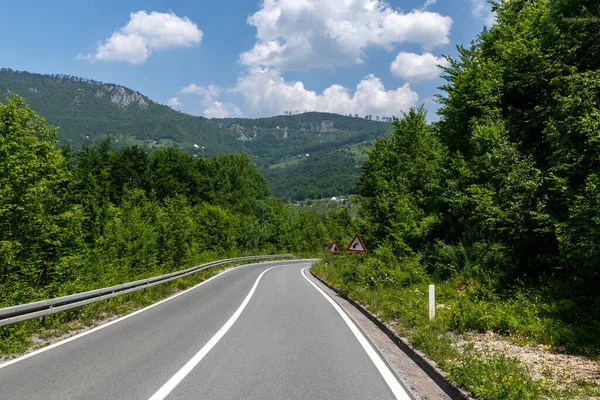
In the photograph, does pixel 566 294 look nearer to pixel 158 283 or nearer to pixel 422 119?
pixel 158 283

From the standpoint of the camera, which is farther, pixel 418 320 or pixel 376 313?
pixel 376 313

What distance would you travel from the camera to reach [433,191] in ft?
74.8

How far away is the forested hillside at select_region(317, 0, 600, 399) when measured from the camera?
7.23 meters

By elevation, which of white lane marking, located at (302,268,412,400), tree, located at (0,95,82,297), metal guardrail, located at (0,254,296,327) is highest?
tree, located at (0,95,82,297)

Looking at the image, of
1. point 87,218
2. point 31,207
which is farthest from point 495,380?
point 87,218

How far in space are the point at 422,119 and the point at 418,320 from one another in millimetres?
25231

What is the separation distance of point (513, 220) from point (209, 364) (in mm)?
8848

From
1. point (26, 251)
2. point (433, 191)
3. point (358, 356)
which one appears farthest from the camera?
point (433, 191)

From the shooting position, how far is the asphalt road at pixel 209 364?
17.2 feet

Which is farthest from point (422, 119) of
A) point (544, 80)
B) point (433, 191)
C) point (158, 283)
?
point (158, 283)

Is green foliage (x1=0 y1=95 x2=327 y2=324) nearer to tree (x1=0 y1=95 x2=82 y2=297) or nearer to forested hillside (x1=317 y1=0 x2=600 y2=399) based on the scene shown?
tree (x1=0 y1=95 x2=82 y2=297)

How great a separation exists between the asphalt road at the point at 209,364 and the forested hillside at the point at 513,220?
4.52 ft

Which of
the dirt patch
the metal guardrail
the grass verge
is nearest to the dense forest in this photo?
the metal guardrail

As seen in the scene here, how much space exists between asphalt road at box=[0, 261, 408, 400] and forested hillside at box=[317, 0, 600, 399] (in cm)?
138
